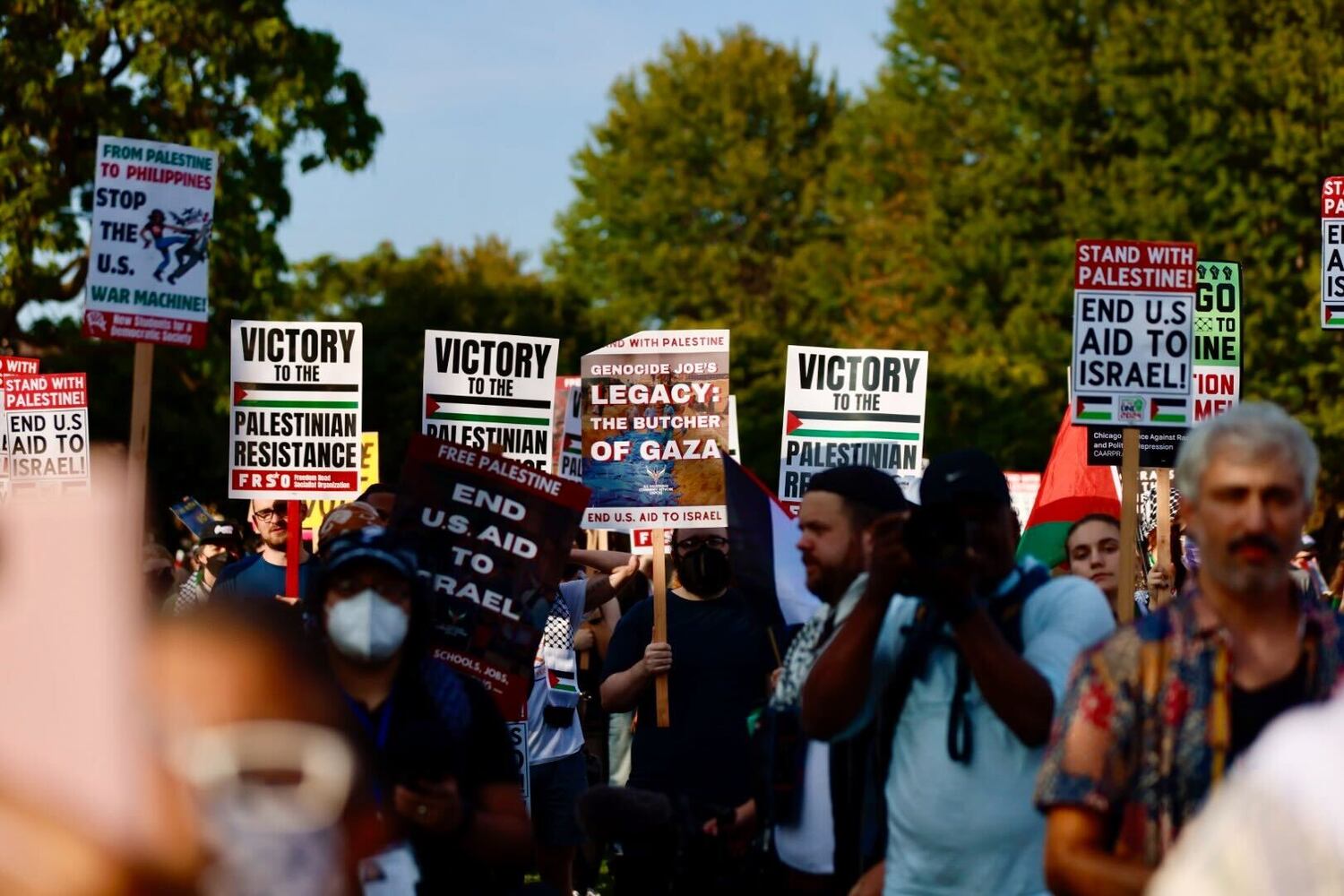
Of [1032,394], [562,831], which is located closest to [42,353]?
[1032,394]

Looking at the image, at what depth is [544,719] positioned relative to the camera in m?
9.90

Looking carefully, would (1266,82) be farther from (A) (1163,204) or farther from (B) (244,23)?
(B) (244,23)

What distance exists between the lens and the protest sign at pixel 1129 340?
31.6ft

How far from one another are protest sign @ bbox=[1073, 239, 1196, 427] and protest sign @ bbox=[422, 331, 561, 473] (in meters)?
3.56

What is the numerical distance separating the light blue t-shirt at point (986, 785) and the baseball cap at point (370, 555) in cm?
113

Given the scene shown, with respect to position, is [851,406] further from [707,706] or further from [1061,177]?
[1061,177]

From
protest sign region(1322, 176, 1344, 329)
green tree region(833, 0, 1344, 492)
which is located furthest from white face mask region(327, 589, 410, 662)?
green tree region(833, 0, 1344, 492)

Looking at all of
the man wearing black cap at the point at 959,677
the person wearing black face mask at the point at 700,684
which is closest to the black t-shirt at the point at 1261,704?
the man wearing black cap at the point at 959,677

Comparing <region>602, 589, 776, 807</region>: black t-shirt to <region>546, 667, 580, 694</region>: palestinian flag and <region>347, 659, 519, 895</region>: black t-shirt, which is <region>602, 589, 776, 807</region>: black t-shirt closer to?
<region>546, 667, 580, 694</region>: palestinian flag

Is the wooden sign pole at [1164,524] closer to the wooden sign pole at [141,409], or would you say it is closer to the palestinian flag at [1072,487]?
the palestinian flag at [1072,487]

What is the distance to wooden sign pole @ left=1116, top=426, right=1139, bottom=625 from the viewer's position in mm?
8258

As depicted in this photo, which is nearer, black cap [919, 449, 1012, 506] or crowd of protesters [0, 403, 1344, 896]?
crowd of protesters [0, 403, 1344, 896]

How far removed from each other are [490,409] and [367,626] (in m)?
7.67

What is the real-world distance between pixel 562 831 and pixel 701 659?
126cm
